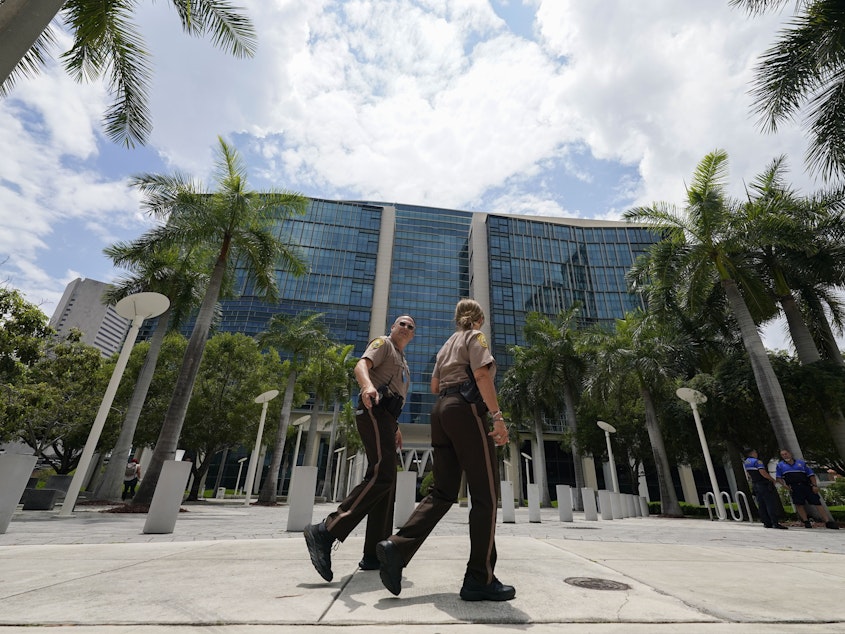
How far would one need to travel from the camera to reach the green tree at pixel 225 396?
22.7 meters

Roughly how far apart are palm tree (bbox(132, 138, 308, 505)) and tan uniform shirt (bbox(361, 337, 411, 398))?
11417 mm

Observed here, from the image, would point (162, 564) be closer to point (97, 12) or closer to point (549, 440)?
point (97, 12)

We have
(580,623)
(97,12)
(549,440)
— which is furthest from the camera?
(549,440)

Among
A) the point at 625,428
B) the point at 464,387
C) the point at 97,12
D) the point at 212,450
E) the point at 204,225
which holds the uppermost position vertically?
the point at 204,225

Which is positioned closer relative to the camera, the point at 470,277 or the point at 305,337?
the point at 305,337

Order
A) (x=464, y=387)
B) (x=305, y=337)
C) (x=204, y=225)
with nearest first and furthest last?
(x=464, y=387)
(x=204, y=225)
(x=305, y=337)

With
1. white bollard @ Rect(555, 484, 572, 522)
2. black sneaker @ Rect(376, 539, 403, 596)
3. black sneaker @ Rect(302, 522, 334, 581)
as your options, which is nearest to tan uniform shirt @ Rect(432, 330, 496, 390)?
black sneaker @ Rect(376, 539, 403, 596)

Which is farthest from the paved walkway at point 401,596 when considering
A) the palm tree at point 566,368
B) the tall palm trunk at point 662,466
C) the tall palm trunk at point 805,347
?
the palm tree at point 566,368

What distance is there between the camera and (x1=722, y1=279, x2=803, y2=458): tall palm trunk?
488 inches

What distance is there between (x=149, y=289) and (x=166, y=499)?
47.2ft

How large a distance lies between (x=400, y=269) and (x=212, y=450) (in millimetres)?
38083

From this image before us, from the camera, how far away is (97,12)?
6.25m

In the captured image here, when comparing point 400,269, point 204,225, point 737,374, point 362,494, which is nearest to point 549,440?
point 400,269

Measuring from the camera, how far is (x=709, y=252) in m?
15.0
